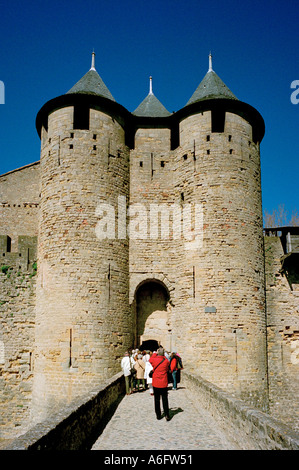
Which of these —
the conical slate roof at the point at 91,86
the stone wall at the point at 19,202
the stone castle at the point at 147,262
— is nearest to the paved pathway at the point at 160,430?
the stone castle at the point at 147,262

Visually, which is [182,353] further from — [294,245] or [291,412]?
[294,245]

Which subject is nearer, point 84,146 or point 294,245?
point 84,146

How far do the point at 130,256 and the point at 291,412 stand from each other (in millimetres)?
7724

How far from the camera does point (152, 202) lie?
16125mm

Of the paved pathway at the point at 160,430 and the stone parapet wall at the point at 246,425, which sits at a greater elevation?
the stone parapet wall at the point at 246,425

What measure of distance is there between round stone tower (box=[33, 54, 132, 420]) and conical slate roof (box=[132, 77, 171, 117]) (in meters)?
1.78

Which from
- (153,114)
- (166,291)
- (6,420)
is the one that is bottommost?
(6,420)

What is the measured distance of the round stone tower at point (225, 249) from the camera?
13758 mm

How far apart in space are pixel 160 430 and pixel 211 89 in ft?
42.2

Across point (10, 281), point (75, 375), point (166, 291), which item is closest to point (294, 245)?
point (166, 291)

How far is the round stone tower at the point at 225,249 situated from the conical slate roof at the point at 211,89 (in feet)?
0.24

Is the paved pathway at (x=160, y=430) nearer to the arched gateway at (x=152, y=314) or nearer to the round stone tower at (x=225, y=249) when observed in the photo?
the round stone tower at (x=225, y=249)

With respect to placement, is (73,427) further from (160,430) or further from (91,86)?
(91,86)
